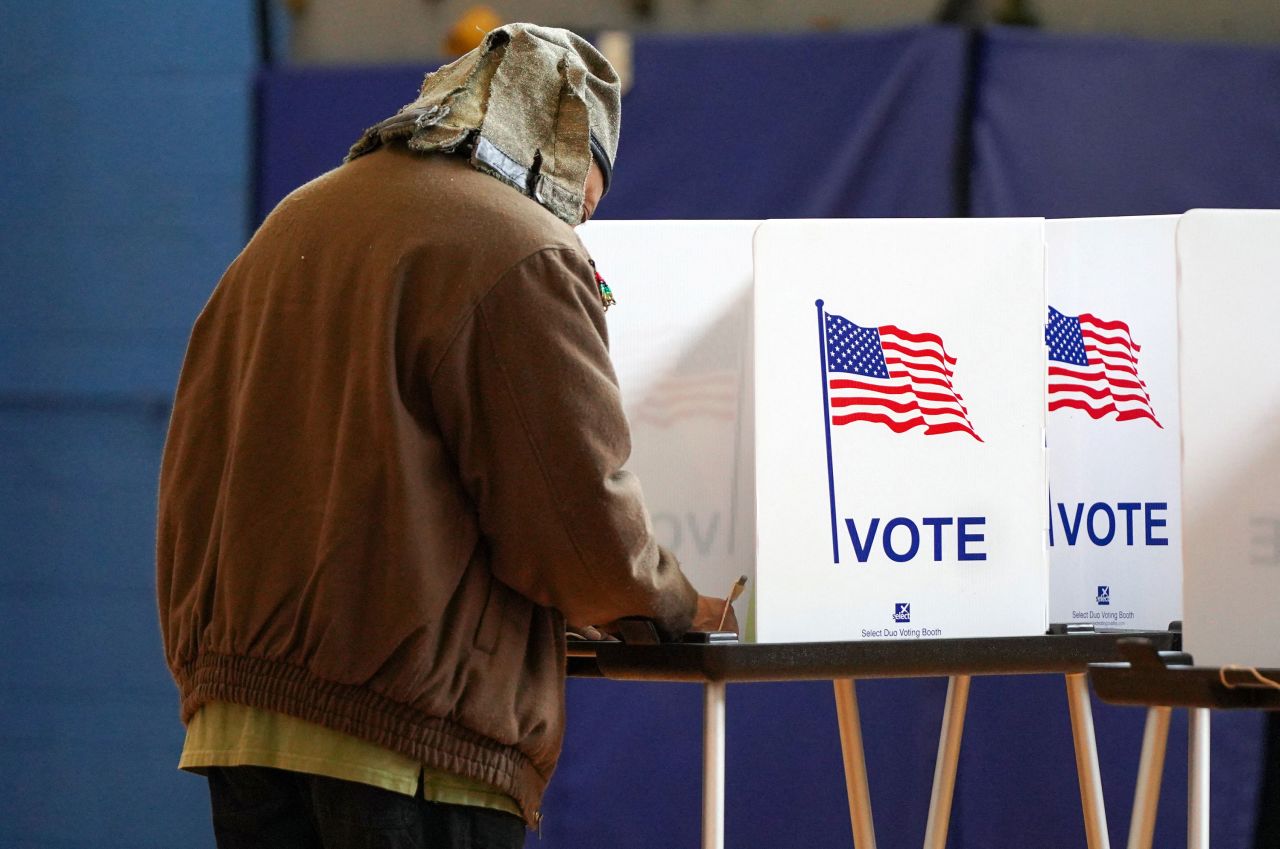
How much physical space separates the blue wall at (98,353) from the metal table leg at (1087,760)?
74.9 inches

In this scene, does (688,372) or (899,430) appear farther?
(688,372)

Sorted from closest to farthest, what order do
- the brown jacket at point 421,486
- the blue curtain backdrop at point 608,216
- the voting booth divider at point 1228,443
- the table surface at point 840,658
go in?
1. the brown jacket at point 421,486
2. the voting booth divider at point 1228,443
3. the table surface at point 840,658
4. the blue curtain backdrop at point 608,216

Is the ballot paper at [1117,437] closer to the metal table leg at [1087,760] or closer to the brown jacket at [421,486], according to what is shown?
the metal table leg at [1087,760]

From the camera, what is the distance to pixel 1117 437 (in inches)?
74.4

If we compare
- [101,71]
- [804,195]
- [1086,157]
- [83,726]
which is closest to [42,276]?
[101,71]

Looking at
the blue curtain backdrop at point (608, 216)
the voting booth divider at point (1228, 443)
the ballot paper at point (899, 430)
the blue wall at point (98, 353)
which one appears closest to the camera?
the voting booth divider at point (1228, 443)

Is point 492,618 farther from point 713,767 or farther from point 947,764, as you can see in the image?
point 947,764

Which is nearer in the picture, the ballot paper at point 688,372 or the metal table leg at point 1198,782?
the metal table leg at point 1198,782

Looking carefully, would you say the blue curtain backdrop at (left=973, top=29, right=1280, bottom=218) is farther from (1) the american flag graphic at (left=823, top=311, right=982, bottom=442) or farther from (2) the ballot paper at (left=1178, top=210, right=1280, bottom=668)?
(2) the ballot paper at (left=1178, top=210, right=1280, bottom=668)

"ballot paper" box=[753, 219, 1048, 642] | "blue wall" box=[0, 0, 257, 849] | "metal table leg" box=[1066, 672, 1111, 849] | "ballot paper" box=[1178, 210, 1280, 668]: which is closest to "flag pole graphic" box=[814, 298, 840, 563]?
"ballot paper" box=[753, 219, 1048, 642]

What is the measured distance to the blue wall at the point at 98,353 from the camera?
10.2 feet

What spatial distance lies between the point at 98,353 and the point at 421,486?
212 centimetres

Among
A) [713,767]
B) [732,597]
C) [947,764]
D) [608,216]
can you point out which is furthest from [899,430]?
[608,216]

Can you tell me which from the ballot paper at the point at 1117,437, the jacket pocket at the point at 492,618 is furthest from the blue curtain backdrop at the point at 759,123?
the jacket pocket at the point at 492,618
